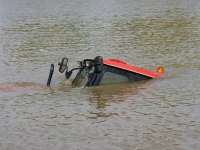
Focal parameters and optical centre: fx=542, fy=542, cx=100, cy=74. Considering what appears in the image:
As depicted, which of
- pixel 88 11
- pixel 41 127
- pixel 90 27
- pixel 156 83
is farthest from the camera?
pixel 88 11

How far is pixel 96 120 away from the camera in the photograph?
12.2 meters

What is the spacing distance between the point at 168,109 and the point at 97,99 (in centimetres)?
212

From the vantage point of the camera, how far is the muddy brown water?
10.9m

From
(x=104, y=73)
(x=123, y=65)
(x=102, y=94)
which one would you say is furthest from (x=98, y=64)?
(x=123, y=65)

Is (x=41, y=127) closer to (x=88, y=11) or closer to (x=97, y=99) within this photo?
(x=97, y=99)

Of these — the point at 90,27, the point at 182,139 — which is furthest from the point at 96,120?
the point at 90,27

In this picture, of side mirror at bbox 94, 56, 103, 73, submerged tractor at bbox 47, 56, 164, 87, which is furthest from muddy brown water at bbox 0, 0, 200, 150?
side mirror at bbox 94, 56, 103, 73

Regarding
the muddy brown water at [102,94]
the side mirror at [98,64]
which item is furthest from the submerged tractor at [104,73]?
the muddy brown water at [102,94]

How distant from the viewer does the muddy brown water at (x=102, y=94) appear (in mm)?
10938

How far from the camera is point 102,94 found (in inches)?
580

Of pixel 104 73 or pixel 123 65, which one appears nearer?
pixel 104 73

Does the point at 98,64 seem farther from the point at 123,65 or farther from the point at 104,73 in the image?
the point at 123,65

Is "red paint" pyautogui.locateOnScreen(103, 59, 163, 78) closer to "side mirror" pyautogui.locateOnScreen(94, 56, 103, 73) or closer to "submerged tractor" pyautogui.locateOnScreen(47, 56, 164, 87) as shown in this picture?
"submerged tractor" pyautogui.locateOnScreen(47, 56, 164, 87)

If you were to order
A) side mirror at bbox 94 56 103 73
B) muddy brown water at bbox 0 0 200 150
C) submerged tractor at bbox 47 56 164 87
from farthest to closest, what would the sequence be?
submerged tractor at bbox 47 56 164 87 < side mirror at bbox 94 56 103 73 < muddy brown water at bbox 0 0 200 150
